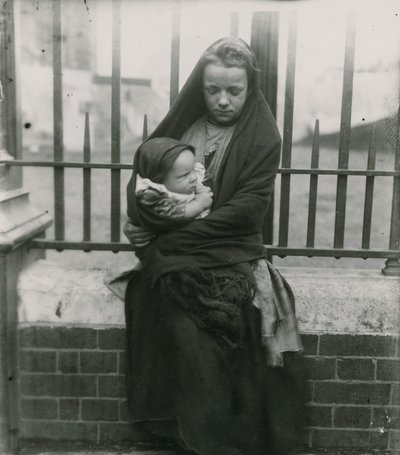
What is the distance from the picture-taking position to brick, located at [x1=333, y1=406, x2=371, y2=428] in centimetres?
331

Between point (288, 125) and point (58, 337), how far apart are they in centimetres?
167

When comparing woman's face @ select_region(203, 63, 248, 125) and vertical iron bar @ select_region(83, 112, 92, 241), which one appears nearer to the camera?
woman's face @ select_region(203, 63, 248, 125)

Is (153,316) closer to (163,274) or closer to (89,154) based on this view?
(163,274)

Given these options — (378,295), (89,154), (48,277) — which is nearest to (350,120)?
(378,295)

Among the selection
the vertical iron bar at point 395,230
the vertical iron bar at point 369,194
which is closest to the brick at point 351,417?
the vertical iron bar at point 395,230

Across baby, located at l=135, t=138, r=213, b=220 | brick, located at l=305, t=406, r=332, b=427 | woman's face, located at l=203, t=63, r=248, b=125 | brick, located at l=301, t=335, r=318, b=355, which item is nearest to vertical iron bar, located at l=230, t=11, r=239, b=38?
→ woman's face, located at l=203, t=63, r=248, b=125

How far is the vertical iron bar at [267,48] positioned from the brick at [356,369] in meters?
0.92

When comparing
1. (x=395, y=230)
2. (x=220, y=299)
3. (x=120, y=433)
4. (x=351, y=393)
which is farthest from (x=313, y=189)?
(x=120, y=433)

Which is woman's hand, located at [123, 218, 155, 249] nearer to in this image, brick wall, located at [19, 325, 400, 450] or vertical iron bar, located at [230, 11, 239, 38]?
brick wall, located at [19, 325, 400, 450]

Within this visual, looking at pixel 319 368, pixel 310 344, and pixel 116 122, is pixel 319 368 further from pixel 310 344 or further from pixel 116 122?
pixel 116 122

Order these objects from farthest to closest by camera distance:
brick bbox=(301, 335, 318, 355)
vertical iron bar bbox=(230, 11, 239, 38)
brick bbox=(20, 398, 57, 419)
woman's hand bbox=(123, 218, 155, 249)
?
brick bbox=(20, 398, 57, 419)
brick bbox=(301, 335, 318, 355)
vertical iron bar bbox=(230, 11, 239, 38)
woman's hand bbox=(123, 218, 155, 249)

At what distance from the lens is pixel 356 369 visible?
3.29 metres

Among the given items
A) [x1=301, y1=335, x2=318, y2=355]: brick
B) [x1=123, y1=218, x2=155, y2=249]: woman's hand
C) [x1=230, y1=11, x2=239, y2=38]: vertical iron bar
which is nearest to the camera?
[x1=123, y1=218, x2=155, y2=249]: woman's hand

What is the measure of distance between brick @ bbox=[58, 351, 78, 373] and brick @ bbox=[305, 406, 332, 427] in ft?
4.18
